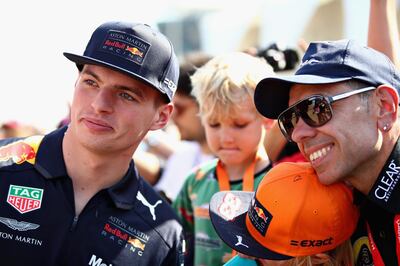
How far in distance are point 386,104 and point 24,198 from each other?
1.71 metres

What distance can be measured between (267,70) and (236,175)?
718 mm

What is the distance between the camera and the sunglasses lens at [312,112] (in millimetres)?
2562

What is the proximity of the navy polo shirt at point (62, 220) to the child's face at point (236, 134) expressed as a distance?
68cm

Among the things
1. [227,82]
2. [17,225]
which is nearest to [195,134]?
[227,82]

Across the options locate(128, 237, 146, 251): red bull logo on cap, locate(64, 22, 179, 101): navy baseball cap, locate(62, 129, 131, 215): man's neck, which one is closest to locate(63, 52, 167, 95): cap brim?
locate(64, 22, 179, 101): navy baseball cap

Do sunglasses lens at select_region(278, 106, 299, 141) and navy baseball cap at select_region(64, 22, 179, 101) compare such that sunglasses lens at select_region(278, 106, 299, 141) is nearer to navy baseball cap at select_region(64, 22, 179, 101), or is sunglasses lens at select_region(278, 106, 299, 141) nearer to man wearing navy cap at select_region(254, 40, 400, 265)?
man wearing navy cap at select_region(254, 40, 400, 265)

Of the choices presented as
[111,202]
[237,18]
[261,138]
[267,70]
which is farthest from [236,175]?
[237,18]

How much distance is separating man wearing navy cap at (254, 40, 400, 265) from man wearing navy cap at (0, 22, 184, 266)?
0.77m

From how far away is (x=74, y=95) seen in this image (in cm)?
309

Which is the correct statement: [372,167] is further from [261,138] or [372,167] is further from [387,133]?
[261,138]

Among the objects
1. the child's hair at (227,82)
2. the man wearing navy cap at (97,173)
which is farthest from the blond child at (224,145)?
the man wearing navy cap at (97,173)

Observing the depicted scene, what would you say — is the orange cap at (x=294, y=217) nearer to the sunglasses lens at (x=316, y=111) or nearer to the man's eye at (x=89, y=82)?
the sunglasses lens at (x=316, y=111)

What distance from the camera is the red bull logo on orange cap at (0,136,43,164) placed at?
3.02 m

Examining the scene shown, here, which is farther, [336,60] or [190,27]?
[190,27]
